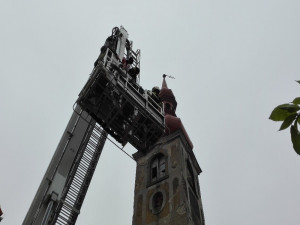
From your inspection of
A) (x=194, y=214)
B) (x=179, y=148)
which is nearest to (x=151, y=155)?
(x=179, y=148)

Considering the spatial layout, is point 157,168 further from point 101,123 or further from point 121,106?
point 121,106

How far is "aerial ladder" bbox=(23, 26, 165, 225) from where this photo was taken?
10859mm

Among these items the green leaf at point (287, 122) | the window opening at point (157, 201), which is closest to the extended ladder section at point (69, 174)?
the green leaf at point (287, 122)

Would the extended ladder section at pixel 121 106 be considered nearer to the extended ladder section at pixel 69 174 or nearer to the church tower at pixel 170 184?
the extended ladder section at pixel 69 174

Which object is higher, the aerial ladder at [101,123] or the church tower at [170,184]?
the church tower at [170,184]

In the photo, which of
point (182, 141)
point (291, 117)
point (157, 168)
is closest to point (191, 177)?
point (157, 168)

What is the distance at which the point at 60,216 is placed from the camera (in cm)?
1121

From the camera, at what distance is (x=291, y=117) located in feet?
8.01

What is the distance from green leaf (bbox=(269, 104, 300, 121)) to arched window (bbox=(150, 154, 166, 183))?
23763 millimetres

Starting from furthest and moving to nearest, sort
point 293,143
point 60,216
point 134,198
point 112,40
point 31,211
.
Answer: point 134,198 → point 112,40 → point 60,216 → point 31,211 → point 293,143

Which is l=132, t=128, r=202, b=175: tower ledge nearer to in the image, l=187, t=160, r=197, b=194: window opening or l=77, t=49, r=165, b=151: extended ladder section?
l=187, t=160, r=197, b=194: window opening

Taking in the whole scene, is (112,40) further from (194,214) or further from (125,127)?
(194,214)

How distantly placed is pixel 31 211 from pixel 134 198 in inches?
643

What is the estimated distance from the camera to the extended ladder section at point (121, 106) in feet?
37.7
